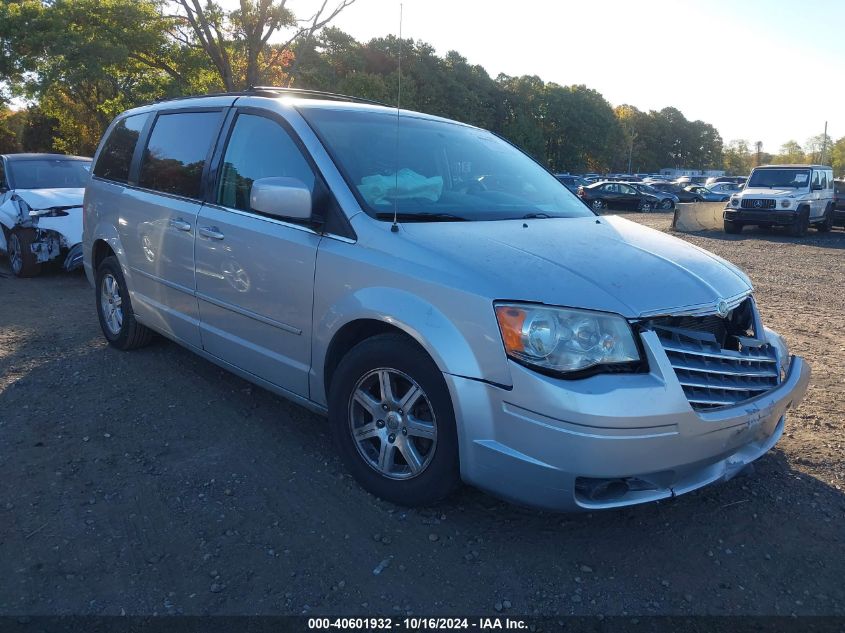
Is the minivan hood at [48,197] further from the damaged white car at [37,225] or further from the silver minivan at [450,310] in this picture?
the silver minivan at [450,310]

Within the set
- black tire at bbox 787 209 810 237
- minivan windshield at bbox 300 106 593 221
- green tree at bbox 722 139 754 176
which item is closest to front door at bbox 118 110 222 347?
minivan windshield at bbox 300 106 593 221

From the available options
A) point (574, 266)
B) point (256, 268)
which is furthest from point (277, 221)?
point (574, 266)

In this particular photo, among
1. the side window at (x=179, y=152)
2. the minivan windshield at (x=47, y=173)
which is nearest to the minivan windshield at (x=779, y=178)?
the minivan windshield at (x=47, y=173)

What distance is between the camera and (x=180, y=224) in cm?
423

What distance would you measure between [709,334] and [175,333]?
10.9ft

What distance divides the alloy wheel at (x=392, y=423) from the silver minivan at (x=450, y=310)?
0.01 metres

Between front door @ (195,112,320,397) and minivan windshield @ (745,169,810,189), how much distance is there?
18387mm

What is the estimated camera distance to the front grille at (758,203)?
17984 millimetres

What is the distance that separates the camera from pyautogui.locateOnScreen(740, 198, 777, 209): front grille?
18.0 meters

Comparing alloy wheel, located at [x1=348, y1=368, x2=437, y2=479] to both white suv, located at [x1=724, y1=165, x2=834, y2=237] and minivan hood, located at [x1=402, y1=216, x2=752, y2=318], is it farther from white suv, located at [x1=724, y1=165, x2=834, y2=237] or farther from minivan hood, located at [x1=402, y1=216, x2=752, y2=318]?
white suv, located at [x1=724, y1=165, x2=834, y2=237]

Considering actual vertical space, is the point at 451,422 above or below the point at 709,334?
below

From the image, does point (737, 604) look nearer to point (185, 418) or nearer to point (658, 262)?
point (658, 262)

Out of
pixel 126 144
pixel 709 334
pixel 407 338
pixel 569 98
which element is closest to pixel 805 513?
pixel 709 334

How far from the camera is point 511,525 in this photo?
3.04 metres
